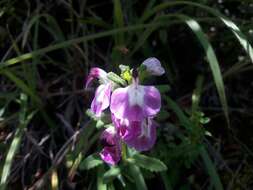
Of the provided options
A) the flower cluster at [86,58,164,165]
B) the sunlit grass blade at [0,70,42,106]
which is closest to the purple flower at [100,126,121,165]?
the flower cluster at [86,58,164,165]

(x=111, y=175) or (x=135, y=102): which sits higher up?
(x=135, y=102)

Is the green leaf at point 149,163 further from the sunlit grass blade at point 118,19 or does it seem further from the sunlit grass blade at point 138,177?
the sunlit grass blade at point 118,19

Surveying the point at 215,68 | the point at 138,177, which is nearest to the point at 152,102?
the point at 215,68

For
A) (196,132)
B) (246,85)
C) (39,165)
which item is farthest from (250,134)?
(39,165)

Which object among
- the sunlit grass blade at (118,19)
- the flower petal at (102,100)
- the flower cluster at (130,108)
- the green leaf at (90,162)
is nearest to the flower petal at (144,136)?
the flower cluster at (130,108)

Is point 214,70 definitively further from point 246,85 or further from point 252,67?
point 246,85

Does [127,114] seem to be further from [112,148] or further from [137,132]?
[112,148]
